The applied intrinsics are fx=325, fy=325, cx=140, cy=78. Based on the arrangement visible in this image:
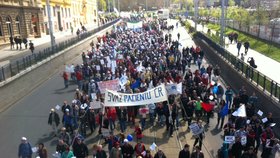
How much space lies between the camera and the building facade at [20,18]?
43.1 meters

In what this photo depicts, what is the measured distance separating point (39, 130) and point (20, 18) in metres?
36.3

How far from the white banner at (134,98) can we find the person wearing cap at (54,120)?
298 centimetres

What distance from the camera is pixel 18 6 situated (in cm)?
4738

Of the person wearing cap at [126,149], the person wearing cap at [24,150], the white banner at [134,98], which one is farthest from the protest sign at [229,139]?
the person wearing cap at [24,150]

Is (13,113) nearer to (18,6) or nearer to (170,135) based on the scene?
(170,135)

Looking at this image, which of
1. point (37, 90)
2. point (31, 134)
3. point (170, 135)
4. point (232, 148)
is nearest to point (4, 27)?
point (37, 90)

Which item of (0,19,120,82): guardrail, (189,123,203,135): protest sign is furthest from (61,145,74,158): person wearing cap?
(0,19,120,82): guardrail

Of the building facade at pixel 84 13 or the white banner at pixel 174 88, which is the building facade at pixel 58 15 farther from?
the white banner at pixel 174 88

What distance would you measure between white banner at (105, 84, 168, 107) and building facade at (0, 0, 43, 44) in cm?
3363

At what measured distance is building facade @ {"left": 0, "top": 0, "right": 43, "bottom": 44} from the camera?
43062 mm

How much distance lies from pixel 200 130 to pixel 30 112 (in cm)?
1108

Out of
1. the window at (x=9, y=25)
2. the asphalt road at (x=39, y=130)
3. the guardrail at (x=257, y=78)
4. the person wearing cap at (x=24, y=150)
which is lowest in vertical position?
the asphalt road at (x=39, y=130)

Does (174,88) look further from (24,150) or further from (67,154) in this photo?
(24,150)

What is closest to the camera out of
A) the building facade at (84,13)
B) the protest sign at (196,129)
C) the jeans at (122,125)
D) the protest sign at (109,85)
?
the protest sign at (196,129)
